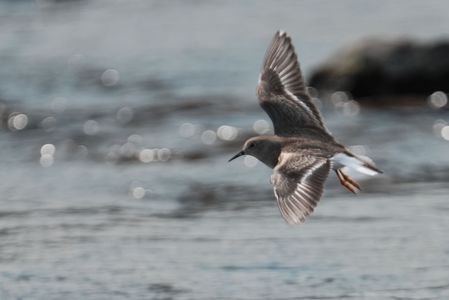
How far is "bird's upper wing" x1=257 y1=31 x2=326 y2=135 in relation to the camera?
768cm

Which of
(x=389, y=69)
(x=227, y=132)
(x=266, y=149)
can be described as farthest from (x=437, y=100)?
(x=266, y=149)

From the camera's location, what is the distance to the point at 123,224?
912 centimetres

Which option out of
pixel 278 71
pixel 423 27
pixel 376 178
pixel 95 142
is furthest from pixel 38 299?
pixel 423 27

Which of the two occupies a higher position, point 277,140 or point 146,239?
point 277,140

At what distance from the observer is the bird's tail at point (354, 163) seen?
6.57 meters

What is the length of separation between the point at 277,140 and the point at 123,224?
2.23 m

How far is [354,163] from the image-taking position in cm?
664

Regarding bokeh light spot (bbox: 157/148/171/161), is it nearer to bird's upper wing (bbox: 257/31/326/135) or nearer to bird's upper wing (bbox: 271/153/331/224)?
bird's upper wing (bbox: 257/31/326/135)

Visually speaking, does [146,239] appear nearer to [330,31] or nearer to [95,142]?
[95,142]

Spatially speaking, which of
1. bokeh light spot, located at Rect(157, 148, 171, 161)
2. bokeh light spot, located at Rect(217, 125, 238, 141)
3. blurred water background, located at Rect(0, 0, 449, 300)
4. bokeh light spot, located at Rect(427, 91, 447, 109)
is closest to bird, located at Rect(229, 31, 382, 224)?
blurred water background, located at Rect(0, 0, 449, 300)

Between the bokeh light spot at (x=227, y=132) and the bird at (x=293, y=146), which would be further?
the bokeh light spot at (x=227, y=132)

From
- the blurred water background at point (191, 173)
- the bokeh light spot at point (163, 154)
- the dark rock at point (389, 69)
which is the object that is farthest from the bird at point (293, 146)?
the dark rock at point (389, 69)

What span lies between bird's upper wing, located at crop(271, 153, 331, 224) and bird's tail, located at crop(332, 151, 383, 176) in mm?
153

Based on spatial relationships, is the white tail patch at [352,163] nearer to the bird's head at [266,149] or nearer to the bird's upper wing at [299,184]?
the bird's upper wing at [299,184]
